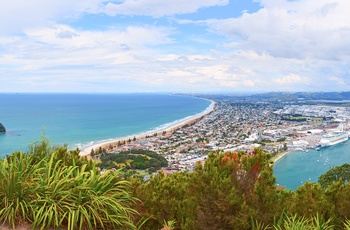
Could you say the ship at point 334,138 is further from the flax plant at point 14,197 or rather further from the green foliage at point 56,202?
the flax plant at point 14,197

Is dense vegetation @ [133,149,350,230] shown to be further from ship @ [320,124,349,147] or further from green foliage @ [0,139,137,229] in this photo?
ship @ [320,124,349,147]

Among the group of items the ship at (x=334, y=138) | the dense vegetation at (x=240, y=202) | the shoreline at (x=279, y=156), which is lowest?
the shoreline at (x=279, y=156)

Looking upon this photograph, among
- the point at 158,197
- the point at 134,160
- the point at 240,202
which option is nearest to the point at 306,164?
the point at 134,160

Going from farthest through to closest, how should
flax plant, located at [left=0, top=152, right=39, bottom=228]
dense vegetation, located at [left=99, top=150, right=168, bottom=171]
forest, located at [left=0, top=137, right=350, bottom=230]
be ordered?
1. dense vegetation, located at [left=99, top=150, right=168, bottom=171]
2. forest, located at [left=0, top=137, right=350, bottom=230]
3. flax plant, located at [left=0, top=152, right=39, bottom=228]

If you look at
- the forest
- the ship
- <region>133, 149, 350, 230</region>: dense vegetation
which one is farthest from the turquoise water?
the forest

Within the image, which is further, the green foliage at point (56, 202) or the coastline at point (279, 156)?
the coastline at point (279, 156)

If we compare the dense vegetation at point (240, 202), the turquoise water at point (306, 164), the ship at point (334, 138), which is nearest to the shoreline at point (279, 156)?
the turquoise water at point (306, 164)

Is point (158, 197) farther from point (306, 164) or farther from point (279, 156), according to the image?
point (279, 156)
